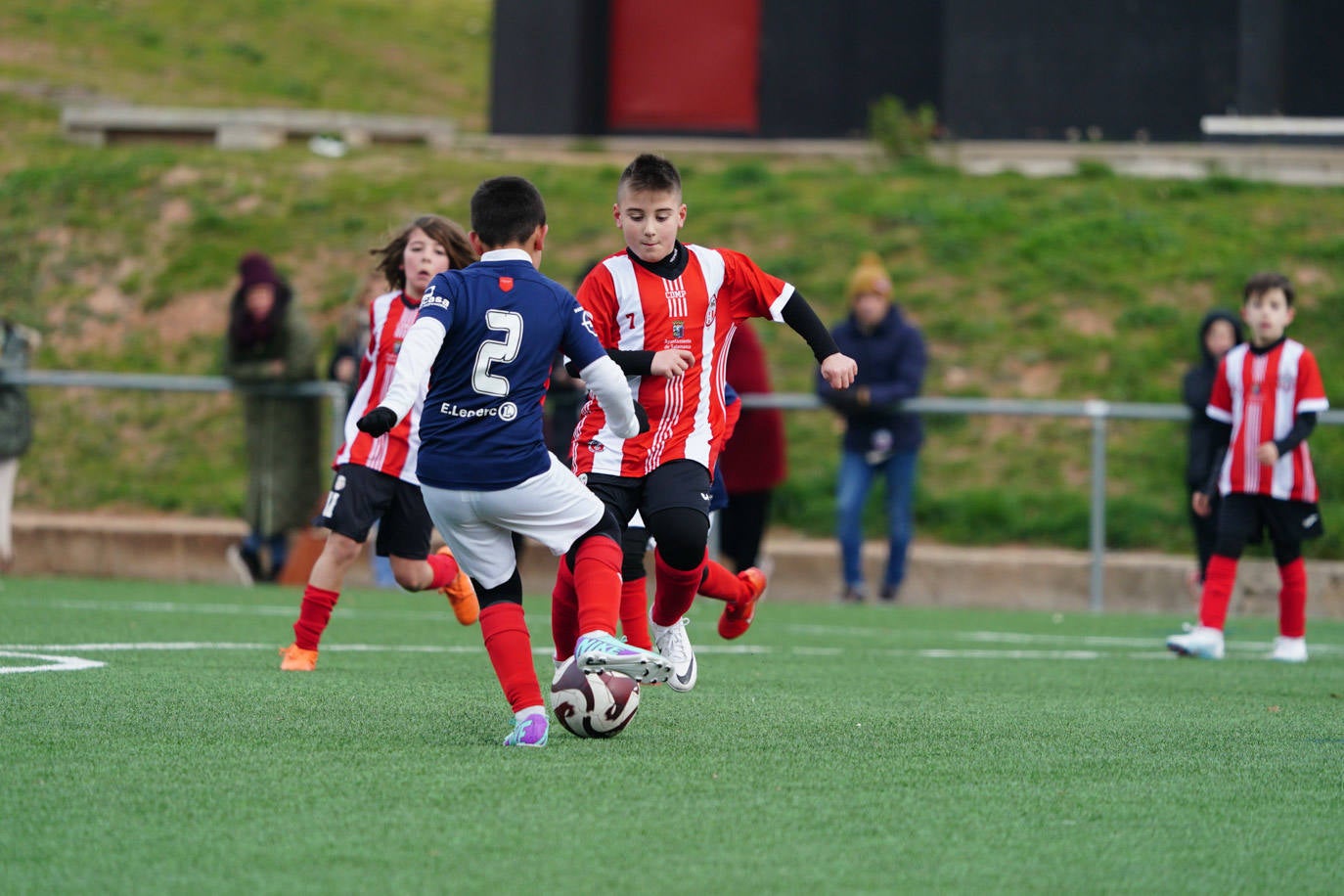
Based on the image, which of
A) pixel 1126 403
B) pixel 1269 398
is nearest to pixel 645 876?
pixel 1269 398

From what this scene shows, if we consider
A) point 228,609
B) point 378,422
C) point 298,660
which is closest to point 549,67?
point 228,609

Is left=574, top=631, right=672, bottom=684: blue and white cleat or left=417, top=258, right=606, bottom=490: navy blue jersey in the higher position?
left=417, top=258, right=606, bottom=490: navy blue jersey

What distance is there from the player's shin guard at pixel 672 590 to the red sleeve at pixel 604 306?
75 cm

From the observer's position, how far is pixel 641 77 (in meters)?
22.3

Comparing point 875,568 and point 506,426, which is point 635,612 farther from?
point 875,568

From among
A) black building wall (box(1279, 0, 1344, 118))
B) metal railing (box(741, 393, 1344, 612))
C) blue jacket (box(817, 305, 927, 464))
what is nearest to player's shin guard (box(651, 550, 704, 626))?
metal railing (box(741, 393, 1344, 612))

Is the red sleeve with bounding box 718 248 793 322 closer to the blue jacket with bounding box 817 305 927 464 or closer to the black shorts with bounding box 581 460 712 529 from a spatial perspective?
the black shorts with bounding box 581 460 712 529

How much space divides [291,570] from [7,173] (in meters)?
9.32

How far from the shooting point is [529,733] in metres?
5.11

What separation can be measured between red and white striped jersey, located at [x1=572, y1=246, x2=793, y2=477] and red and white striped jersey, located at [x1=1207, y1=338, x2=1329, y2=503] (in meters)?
3.48

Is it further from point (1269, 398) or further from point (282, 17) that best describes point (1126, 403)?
point (282, 17)

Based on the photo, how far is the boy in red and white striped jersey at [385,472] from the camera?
24.2ft

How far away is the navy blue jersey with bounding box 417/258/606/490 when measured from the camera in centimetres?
517

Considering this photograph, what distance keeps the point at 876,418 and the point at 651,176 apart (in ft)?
22.6
